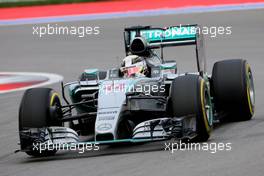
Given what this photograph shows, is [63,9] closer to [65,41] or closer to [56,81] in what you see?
[65,41]

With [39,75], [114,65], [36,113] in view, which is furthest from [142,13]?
[36,113]

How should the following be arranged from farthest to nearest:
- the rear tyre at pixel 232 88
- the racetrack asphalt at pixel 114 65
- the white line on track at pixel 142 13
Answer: the white line on track at pixel 142 13
the rear tyre at pixel 232 88
the racetrack asphalt at pixel 114 65

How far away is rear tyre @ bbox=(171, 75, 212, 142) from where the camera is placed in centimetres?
1055

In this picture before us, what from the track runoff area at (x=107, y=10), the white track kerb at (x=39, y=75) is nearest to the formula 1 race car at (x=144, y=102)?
the white track kerb at (x=39, y=75)

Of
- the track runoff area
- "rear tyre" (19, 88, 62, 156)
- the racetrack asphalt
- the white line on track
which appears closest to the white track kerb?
the racetrack asphalt

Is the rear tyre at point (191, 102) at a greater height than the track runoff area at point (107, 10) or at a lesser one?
lesser

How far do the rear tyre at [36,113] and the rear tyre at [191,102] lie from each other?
147 cm

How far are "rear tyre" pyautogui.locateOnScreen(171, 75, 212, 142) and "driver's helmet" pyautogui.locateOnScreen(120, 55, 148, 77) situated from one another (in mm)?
1167

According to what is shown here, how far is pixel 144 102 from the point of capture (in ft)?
36.3

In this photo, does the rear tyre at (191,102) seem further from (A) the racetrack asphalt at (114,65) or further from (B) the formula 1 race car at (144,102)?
(A) the racetrack asphalt at (114,65)

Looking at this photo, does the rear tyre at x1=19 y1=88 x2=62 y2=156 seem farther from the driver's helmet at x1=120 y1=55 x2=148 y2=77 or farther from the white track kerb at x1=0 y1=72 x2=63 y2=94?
the white track kerb at x1=0 y1=72 x2=63 y2=94

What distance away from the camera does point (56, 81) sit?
59.9 feet

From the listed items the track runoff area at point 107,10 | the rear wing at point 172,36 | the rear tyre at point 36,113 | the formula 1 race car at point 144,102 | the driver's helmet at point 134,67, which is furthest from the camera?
the track runoff area at point 107,10

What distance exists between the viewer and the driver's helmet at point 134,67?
38.8ft
